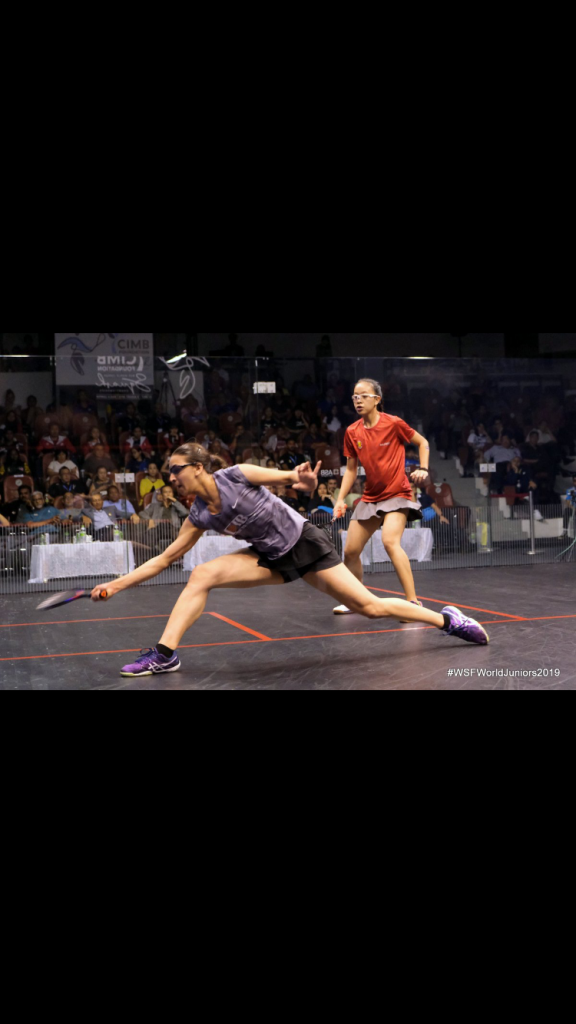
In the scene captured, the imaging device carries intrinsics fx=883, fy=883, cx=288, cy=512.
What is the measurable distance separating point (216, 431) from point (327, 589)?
22.0 ft

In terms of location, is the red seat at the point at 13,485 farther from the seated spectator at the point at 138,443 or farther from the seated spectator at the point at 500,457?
the seated spectator at the point at 500,457

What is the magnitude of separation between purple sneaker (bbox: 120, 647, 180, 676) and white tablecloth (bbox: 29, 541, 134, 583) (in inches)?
171

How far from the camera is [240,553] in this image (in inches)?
144

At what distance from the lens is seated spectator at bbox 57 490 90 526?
8375 mm

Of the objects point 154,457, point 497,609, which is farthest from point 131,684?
point 154,457

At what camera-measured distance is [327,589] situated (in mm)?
3654

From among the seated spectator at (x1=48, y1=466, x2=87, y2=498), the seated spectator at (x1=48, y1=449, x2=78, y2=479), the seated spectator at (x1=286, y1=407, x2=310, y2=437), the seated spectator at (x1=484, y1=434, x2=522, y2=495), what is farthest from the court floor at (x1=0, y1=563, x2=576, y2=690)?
the seated spectator at (x1=484, y1=434, x2=522, y2=495)

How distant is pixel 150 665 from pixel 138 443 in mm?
6364

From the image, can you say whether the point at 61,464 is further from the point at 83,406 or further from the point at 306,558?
the point at 306,558

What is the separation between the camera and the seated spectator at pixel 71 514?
27.5 feet

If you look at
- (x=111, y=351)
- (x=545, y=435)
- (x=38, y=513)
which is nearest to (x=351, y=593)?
(x=38, y=513)

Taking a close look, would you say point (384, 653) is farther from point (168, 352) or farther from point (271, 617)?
point (168, 352)

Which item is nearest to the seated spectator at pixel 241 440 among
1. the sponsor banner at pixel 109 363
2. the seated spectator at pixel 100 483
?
the sponsor banner at pixel 109 363

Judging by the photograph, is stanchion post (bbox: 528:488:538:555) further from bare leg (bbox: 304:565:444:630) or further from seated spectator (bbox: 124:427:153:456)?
bare leg (bbox: 304:565:444:630)
